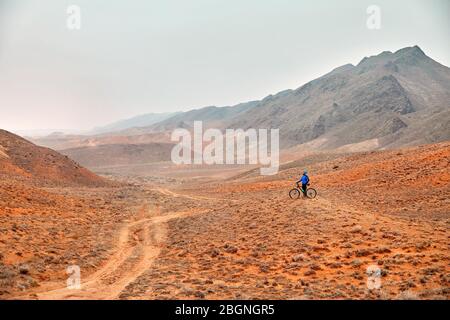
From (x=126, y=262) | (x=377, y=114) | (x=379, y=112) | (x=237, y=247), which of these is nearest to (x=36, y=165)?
(x=126, y=262)

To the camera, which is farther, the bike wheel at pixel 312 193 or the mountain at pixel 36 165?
the mountain at pixel 36 165

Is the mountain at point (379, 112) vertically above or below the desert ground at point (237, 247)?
above

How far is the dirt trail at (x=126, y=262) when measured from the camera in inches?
534

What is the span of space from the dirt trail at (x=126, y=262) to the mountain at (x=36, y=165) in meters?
24.1

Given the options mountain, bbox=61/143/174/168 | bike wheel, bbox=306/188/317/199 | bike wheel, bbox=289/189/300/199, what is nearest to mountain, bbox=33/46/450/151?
mountain, bbox=61/143/174/168

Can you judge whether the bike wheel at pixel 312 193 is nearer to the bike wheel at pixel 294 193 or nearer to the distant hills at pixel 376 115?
the bike wheel at pixel 294 193

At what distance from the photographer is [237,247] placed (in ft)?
64.2

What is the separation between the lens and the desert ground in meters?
13.5

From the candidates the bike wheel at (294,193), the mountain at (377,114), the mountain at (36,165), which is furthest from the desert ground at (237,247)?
the mountain at (377,114)

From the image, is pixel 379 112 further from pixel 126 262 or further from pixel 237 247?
pixel 126 262

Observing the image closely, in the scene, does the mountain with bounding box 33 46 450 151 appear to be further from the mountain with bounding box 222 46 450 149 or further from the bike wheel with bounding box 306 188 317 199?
the bike wheel with bounding box 306 188 317 199
